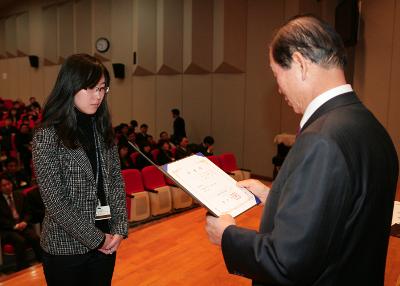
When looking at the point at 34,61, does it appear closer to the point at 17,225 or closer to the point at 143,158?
the point at 143,158

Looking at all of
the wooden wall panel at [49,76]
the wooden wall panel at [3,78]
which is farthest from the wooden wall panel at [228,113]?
the wooden wall panel at [3,78]

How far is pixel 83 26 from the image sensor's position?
12.4 metres

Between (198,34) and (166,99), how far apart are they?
2.12m

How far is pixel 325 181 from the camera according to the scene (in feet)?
2.88

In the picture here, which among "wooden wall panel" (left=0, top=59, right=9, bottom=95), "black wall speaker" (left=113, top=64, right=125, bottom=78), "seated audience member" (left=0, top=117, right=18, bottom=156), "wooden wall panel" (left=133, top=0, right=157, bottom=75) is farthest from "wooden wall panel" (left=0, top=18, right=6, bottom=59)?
"seated audience member" (left=0, top=117, right=18, bottom=156)

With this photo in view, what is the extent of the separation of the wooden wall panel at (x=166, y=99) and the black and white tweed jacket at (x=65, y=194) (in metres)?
8.35

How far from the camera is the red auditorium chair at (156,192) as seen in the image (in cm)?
545

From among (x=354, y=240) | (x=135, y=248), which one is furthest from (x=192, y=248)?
(x=354, y=240)

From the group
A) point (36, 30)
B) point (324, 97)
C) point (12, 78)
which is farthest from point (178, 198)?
point (12, 78)

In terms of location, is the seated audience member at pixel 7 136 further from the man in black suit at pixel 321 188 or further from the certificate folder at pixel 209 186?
the man in black suit at pixel 321 188

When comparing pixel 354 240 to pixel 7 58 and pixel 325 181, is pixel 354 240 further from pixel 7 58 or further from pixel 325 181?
pixel 7 58

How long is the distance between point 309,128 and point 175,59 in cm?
896

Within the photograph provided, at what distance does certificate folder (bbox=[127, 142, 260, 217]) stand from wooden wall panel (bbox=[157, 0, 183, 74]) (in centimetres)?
828

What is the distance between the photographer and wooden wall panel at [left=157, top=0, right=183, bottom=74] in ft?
30.9
